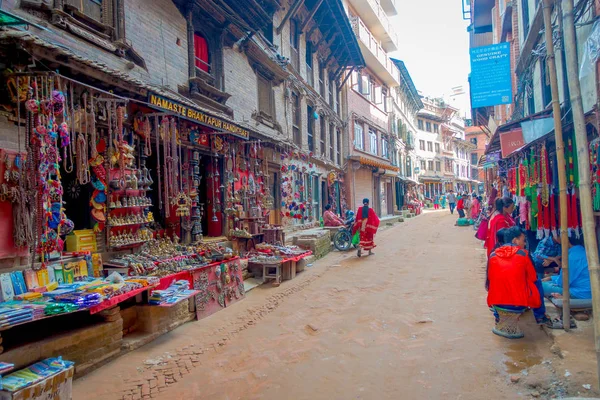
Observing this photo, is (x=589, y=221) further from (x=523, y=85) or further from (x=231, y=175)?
(x=523, y=85)

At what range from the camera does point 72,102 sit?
5.05 m

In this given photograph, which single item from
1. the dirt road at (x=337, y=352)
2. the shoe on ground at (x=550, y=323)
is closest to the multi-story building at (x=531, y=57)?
the shoe on ground at (x=550, y=323)

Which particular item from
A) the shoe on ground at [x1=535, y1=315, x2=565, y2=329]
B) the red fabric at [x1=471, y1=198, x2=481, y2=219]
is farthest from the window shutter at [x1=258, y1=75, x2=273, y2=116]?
the red fabric at [x1=471, y1=198, x2=481, y2=219]

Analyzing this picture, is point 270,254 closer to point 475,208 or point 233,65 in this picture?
point 233,65

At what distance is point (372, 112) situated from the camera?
27.4 meters

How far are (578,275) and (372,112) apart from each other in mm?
23196

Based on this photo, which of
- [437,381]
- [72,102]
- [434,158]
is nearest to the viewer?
[437,381]

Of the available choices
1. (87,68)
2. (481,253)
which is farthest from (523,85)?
(87,68)

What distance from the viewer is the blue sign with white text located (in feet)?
36.1

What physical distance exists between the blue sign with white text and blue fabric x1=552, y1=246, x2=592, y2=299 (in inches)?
266

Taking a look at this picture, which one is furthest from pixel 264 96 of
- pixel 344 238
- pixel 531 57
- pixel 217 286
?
pixel 217 286

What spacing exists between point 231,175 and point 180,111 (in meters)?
3.55

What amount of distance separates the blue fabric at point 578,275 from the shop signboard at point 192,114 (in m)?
6.09

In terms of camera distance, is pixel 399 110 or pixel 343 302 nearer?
pixel 343 302
